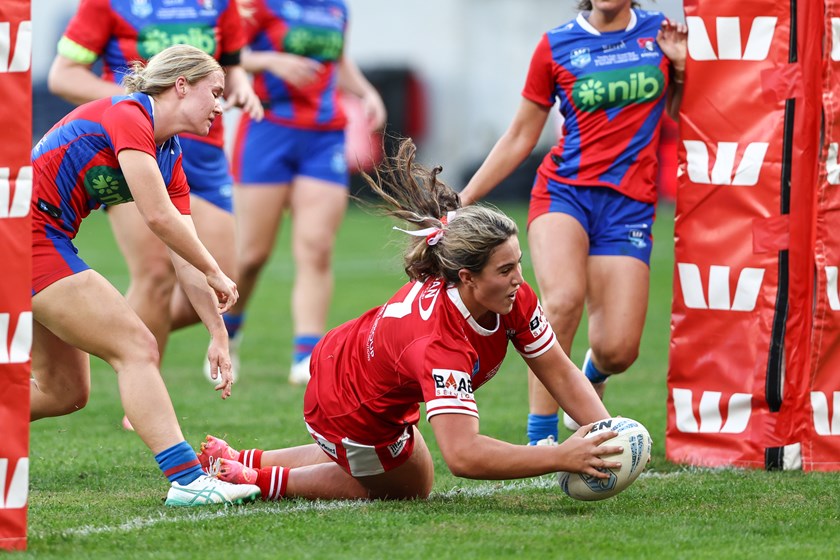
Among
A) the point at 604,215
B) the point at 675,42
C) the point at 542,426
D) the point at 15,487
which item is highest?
the point at 675,42

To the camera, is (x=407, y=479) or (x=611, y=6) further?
(x=611, y=6)

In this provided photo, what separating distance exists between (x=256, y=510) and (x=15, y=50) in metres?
1.83

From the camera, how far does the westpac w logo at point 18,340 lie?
3.94 m

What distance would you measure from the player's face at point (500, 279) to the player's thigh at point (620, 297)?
5.32 feet

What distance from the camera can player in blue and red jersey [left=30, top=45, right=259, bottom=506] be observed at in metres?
4.56

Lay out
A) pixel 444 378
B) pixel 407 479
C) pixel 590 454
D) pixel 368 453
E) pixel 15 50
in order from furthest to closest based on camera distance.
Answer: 1. pixel 407 479
2. pixel 368 453
3. pixel 590 454
4. pixel 444 378
5. pixel 15 50

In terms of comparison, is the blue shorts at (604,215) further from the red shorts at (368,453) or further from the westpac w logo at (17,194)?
the westpac w logo at (17,194)

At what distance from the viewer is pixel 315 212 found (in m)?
8.42

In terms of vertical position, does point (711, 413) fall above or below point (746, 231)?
below

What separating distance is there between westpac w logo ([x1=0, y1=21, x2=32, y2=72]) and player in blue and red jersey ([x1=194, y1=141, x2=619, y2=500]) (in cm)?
129

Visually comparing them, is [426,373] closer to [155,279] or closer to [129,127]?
[129,127]

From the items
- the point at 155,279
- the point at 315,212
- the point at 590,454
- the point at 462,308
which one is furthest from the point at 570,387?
the point at 315,212

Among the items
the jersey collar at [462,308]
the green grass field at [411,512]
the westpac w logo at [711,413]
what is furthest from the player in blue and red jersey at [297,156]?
the jersey collar at [462,308]

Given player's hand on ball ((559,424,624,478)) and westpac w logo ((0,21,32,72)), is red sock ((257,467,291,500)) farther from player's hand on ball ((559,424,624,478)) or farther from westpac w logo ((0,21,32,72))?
westpac w logo ((0,21,32,72))
